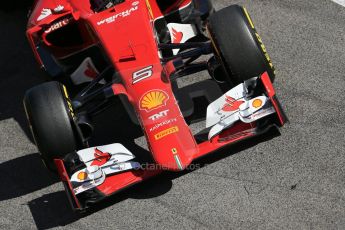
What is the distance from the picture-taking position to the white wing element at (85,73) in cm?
785

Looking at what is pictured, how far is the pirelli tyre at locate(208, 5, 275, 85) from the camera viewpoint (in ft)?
21.8

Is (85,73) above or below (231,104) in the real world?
above

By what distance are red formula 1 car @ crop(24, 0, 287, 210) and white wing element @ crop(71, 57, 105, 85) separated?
248 millimetres

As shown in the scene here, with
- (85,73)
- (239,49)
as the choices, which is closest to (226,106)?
(239,49)

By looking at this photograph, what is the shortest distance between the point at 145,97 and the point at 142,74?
300 mm

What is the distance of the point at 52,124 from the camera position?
645 centimetres

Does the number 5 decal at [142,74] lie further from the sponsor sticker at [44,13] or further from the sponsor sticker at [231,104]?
the sponsor sticker at [44,13]

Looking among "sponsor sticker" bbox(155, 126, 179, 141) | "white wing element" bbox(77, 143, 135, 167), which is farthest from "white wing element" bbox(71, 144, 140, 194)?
"sponsor sticker" bbox(155, 126, 179, 141)

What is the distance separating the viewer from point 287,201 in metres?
6.43

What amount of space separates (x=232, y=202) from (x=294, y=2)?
10.6ft

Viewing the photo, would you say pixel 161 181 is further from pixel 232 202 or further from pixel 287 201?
pixel 287 201

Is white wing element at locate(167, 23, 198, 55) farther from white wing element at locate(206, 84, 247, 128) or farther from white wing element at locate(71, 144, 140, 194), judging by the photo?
white wing element at locate(71, 144, 140, 194)

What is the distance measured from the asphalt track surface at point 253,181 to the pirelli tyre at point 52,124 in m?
0.67

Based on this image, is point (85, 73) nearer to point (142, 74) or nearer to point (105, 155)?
point (142, 74)
